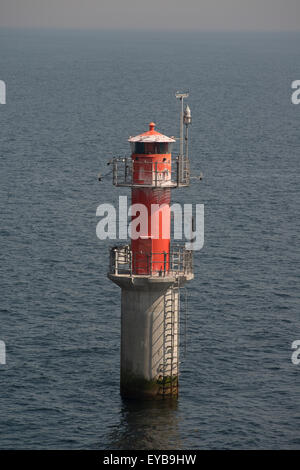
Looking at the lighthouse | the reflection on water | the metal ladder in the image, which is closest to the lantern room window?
the lighthouse

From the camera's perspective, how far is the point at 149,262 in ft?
204

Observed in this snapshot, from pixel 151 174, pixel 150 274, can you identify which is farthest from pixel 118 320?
pixel 151 174

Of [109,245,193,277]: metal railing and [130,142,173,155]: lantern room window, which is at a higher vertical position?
[130,142,173,155]: lantern room window

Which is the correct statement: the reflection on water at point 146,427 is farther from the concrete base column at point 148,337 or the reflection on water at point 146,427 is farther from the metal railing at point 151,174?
the metal railing at point 151,174

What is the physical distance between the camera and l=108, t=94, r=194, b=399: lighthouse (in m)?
61.2

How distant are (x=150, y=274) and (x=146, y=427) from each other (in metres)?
7.75

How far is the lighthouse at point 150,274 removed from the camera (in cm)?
6125

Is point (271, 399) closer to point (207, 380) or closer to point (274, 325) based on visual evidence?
point (207, 380)

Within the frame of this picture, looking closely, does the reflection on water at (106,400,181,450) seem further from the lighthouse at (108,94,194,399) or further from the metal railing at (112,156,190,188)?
the metal railing at (112,156,190,188)

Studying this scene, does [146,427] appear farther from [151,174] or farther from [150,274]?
[151,174]

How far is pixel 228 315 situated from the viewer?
8125 centimetres

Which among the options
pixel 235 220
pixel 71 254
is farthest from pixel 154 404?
pixel 235 220

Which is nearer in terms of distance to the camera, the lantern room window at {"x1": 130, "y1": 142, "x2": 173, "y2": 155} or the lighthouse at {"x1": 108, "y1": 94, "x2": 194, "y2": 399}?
the lantern room window at {"x1": 130, "y1": 142, "x2": 173, "y2": 155}
